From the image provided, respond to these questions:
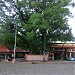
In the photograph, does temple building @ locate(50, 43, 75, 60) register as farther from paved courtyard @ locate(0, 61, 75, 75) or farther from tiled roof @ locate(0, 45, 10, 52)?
paved courtyard @ locate(0, 61, 75, 75)

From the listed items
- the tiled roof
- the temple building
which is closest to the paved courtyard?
the tiled roof

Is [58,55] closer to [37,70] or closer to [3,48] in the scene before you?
[3,48]

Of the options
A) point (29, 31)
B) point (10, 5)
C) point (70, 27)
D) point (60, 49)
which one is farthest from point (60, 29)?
point (60, 49)

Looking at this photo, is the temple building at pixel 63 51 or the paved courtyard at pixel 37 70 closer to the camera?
the paved courtyard at pixel 37 70

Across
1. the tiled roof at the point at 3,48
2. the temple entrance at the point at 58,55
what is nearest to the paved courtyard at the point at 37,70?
the tiled roof at the point at 3,48

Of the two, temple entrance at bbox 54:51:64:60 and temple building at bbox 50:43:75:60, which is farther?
temple entrance at bbox 54:51:64:60

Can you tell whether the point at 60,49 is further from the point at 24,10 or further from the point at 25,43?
the point at 24,10

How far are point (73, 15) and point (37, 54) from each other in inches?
488

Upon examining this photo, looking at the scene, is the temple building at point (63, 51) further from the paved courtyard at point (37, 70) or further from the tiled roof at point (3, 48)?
the paved courtyard at point (37, 70)

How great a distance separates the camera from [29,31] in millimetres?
63438

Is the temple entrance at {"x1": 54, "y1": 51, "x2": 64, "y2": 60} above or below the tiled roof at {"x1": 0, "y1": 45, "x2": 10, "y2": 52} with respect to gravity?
below

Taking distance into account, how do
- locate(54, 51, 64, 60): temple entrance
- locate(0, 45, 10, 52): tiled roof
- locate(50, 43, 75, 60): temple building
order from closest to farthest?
locate(0, 45, 10, 52): tiled roof → locate(50, 43, 75, 60): temple building → locate(54, 51, 64, 60): temple entrance

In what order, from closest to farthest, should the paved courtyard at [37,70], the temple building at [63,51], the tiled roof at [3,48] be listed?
1. the paved courtyard at [37,70]
2. the tiled roof at [3,48]
3. the temple building at [63,51]

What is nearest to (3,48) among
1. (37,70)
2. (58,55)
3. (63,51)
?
(58,55)
